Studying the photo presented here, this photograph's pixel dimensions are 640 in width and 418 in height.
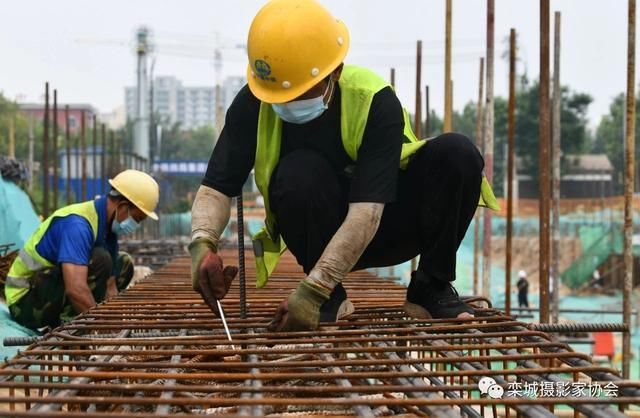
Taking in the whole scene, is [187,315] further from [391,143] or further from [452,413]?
[452,413]

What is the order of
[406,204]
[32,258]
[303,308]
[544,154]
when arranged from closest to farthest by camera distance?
[303,308]
[406,204]
[32,258]
[544,154]

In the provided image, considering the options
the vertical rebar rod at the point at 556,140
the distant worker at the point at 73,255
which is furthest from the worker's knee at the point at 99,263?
the vertical rebar rod at the point at 556,140

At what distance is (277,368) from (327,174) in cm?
61

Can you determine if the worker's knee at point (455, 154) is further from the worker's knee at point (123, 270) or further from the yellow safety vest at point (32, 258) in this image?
the worker's knee at point (123, 270)

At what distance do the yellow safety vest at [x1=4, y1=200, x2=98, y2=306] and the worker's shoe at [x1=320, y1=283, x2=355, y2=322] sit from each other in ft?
6.51

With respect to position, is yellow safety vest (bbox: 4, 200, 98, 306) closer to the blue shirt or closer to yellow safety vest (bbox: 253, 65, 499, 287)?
the blue shirt

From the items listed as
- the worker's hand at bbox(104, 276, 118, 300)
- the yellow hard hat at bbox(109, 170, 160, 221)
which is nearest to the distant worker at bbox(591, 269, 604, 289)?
the worker's hand at bbox(104, 276, 118, 300)

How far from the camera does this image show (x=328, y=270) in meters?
2.17

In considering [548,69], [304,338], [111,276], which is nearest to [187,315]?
[304,338]

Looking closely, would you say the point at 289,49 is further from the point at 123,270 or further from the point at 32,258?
the point at 123,270

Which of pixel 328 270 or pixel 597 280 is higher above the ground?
pixel 328 270

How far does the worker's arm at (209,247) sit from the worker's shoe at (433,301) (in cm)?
59

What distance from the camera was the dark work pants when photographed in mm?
2303

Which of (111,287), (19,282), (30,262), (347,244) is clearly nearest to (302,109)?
(347,244)
